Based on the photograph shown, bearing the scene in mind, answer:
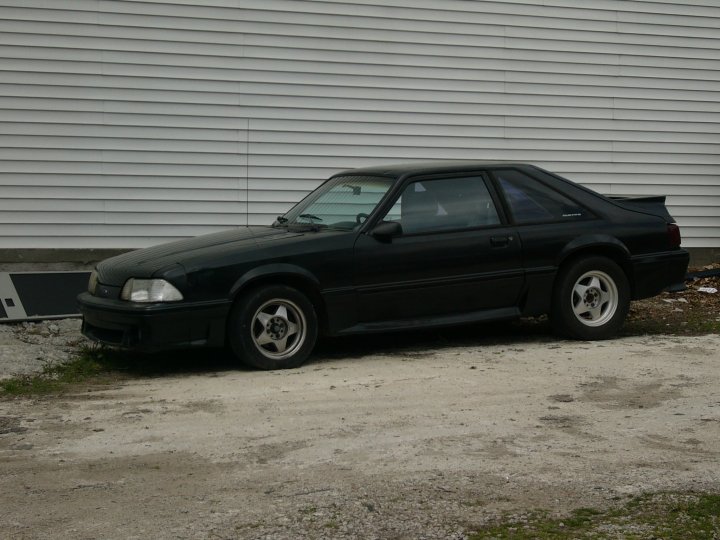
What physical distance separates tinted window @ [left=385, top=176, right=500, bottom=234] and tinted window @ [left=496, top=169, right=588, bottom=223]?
18cm

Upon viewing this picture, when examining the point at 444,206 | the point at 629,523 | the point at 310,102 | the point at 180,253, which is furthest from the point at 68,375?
the point at 310,102

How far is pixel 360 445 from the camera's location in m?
5.91

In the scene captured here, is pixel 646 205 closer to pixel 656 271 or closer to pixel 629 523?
pixel 656 271

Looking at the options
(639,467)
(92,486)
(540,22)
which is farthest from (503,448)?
(540,22)

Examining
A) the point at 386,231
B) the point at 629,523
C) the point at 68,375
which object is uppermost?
the point at 386,231

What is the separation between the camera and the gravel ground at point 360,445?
4.80 meters

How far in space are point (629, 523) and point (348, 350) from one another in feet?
14.7

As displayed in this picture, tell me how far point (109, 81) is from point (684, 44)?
704 centimetres

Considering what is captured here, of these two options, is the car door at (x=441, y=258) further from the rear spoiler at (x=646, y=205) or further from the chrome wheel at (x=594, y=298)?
the rear spoiler at (x=646, y=205)

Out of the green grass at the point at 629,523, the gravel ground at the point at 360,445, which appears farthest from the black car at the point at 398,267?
the green grass at the point at 629,523

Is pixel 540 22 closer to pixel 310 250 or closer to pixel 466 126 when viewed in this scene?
pixel 466 126

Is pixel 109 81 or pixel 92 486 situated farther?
pixel 109 81

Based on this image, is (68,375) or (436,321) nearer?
(68,375)

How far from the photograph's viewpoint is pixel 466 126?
12.7m
